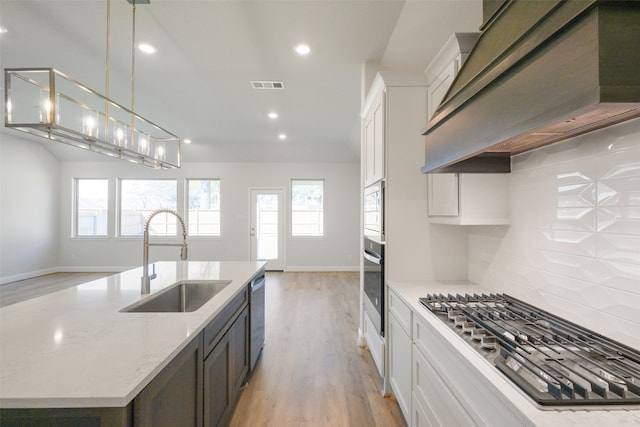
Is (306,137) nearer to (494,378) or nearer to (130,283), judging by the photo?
(130,283)

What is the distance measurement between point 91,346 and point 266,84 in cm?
316

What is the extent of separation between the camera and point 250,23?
2270 mm

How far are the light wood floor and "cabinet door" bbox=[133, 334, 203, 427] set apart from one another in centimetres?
83

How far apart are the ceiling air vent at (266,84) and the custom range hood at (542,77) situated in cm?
243

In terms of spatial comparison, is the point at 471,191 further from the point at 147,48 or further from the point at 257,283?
the point at 147,48

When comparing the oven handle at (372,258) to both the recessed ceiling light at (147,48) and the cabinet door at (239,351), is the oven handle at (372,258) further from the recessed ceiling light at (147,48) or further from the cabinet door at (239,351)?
the recessed ceiling light at (147,48)

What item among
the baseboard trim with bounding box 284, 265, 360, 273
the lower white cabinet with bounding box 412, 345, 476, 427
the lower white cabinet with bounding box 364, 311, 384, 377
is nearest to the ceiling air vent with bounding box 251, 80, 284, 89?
the lower white cabinet with bounding box 364, 311, 384, 377

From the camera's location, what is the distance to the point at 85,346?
993 mm

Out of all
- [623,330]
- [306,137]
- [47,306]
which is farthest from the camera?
[306,137]

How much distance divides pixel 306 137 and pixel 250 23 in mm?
3373

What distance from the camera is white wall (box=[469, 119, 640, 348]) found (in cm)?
101

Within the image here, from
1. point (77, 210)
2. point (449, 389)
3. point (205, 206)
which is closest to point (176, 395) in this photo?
point (449, 389)

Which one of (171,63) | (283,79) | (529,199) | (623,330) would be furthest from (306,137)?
(623,330)

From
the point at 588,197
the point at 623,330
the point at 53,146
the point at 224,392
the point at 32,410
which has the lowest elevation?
the point at 224,392
